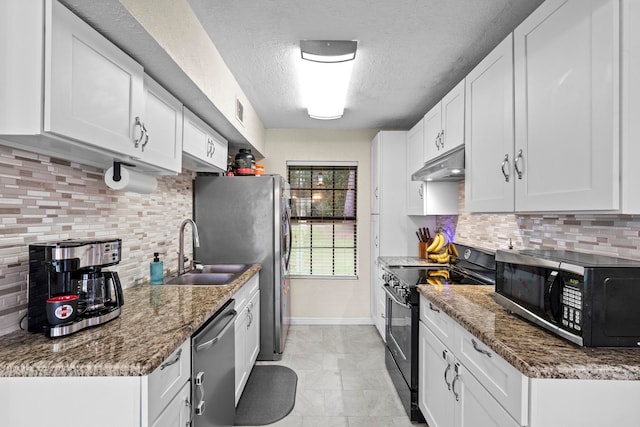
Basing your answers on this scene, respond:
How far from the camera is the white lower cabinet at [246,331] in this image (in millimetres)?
2281

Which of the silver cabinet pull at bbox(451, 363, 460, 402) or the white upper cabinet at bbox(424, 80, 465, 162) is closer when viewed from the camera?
the silver cabinet pull at bbox(451, 363, 460, 402)

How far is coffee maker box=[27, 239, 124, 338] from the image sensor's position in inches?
48.1

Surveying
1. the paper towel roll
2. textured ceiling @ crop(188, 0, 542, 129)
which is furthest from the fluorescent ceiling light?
the paper towel roll

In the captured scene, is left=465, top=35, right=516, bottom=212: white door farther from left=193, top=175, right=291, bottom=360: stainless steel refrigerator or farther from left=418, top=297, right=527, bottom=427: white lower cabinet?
left=193, top=175, right=291, bottom=360: stainless steel refrigerator

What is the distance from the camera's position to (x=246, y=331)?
2.54m

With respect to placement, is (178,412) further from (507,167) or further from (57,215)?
(507,167)

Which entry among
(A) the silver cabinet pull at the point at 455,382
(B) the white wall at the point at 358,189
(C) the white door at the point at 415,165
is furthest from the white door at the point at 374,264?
(A) the silver cabinet pull at the point at 455,382

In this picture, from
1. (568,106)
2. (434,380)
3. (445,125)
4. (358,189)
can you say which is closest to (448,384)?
(434,380)

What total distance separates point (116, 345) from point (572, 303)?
1.57 m

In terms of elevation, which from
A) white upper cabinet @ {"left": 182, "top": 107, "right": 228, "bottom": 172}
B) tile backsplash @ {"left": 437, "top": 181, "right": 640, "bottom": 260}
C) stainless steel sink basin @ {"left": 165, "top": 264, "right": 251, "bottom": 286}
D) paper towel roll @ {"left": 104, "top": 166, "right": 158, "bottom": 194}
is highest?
white upper cabinet @ {"left": 182, "top": 107, "right": 228, "bottom": 172}

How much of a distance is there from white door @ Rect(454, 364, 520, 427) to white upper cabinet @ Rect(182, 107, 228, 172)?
1989 millimetres

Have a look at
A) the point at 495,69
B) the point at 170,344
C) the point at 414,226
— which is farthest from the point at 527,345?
the point at 414,226

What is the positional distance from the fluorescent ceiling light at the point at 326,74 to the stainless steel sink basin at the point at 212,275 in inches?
62.0

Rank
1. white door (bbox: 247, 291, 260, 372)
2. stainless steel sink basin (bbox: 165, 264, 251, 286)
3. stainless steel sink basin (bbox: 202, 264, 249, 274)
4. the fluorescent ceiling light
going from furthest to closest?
1. stainless steel sink basin (bbox: 202, 264, 249, 274)
2. white door (bbox: 247, 291, 260, 372)
3. stainless steel sink basin (bbox: 165, 264, 251, 286)
4. the fluorescent ceiling light
